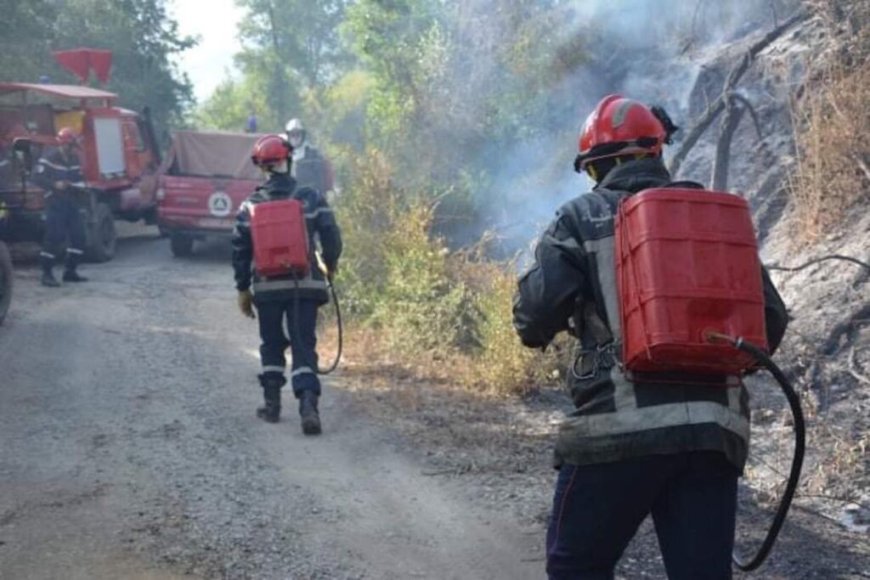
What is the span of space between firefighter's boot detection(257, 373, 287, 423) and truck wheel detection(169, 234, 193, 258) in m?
9.39

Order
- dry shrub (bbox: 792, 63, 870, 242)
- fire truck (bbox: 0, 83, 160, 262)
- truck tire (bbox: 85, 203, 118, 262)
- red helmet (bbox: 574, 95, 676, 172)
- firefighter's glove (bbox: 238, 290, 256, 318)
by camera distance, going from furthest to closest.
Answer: truck tire (bbox: 85, 203, 118, 262) < fire truck (bbox: 0, 83, 160, 262) < dry shrub (bbox: 792, 63, 870, 242) < firefighter's glove (bbox: 238, 290, 256, 318) < red helmet (bbox: 574, 95, 676, 172)

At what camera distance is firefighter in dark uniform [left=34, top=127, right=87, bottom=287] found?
13336 mm

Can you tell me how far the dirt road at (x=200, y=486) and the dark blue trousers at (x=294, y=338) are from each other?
1.12 ft

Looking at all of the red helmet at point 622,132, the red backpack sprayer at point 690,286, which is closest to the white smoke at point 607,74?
the red helmet at point 622,132

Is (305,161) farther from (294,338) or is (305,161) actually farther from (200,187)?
(294,338)

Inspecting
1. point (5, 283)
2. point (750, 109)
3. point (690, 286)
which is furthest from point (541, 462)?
point (5, 283)

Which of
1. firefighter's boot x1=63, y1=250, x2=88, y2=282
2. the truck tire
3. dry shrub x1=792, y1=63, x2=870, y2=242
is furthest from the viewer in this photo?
the truck tire

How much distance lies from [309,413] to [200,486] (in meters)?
1.33

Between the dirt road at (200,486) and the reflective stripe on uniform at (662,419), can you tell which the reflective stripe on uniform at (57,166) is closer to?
the dirt road at (200,486)

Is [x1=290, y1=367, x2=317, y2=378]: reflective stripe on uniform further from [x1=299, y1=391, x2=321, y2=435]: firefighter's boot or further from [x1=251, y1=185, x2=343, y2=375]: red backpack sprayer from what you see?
[x1=251, y1=185, x2=343, y2=375]: red backpack sprayer

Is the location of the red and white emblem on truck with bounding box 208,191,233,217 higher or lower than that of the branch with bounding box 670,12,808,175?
lower

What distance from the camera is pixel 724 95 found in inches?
368

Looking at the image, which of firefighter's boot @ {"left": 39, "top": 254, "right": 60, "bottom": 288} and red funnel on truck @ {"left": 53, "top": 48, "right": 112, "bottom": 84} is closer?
firefighter's boot @ {"left": 39, "top": 254, "right": 60, "bottom": 288}

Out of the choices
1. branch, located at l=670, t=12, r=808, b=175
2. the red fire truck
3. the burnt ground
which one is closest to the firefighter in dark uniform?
the red fire truck
